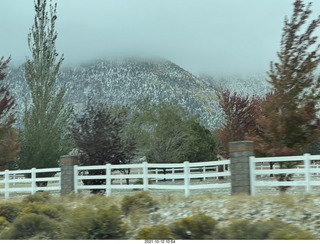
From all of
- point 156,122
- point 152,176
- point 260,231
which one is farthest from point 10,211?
point 156,122

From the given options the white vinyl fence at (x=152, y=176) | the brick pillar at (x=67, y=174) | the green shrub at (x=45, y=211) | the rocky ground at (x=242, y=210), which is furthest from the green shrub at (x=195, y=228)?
the brick pillar at (x=67, y=174)

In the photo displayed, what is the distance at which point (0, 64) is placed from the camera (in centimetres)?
2975

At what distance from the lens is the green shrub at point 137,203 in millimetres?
12492

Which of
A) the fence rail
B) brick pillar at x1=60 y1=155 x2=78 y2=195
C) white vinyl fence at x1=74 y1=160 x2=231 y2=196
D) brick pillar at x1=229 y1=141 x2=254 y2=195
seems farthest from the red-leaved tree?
brick pillar at x1=229 y1=141 x2=254 y2=195

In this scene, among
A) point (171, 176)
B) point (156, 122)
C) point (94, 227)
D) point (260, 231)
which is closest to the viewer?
point (260, 231)

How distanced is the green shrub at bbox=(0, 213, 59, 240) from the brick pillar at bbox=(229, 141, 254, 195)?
572cm

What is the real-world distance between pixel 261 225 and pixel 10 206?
891 centimetres

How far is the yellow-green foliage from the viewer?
25.7 ft

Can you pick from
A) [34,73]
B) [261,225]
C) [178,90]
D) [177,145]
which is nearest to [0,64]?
[34,73]

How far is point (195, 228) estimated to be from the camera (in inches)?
368

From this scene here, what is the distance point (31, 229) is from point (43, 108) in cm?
2337

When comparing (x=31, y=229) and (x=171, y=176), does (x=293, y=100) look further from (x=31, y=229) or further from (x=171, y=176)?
(x=31, y=229)

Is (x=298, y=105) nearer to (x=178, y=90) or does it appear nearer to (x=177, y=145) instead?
(x=177, y=145)
